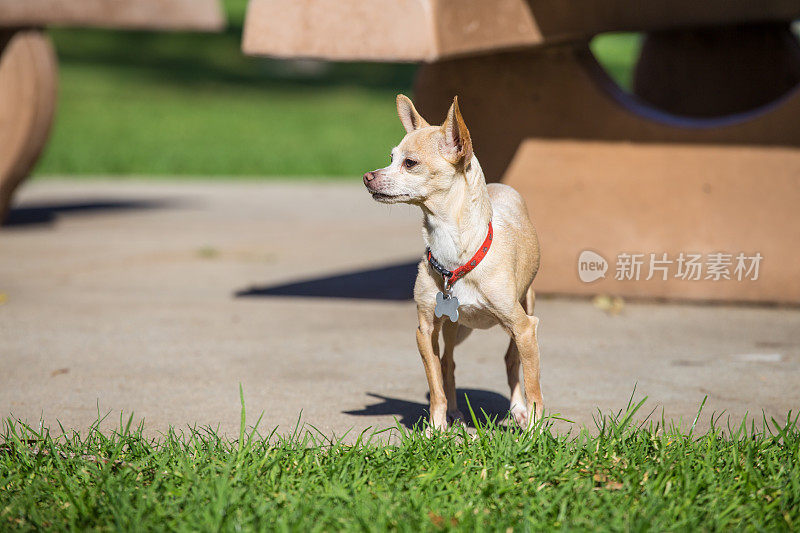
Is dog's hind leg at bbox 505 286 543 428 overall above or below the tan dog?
below

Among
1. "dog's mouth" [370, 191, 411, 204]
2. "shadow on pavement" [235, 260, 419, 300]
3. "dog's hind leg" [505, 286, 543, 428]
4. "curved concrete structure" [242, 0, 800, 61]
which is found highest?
"curved concrete structure" [242, 0, 800, 61]

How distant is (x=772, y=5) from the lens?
21.4 feet

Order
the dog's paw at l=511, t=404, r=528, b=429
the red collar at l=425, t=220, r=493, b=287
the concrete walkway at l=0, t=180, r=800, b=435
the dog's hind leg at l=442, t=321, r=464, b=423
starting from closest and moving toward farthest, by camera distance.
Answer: the red collar at l=425, t=220, r=493, b=287 < the dog's paw at l=511, t=404, r=528, b=429 < the dog's hind leg at l=442, t=321, r=464, b=423 < the concrete walkway at l=0, t=180, r=800, b=435

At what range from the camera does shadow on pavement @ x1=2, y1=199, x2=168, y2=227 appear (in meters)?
11.1

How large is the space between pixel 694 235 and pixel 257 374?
3227 mm

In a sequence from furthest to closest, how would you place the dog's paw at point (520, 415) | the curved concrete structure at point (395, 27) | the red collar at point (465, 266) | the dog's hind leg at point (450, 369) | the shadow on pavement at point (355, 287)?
1. the shadow on pavement at point (355, 287)
2. the curved concrete structure at point (395, 27)
3. the dog's hind leg at point (450, 369)
4. the dog's paw at point (520, 415)
5. the red collar at point (465, 266)

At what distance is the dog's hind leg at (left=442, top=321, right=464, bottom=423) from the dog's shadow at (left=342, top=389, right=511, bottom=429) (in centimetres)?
7

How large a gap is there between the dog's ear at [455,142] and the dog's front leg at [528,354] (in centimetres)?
66

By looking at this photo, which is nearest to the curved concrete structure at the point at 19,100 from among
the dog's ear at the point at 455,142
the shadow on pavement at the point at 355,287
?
the shadow on pavement at the point at 355,287

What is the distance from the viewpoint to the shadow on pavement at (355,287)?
25.1ft

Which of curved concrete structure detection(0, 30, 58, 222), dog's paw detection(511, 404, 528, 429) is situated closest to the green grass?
dog's paw detection(511, 404, 528, 429)

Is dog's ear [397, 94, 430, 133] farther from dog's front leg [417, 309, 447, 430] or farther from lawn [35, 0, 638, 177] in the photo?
lawn [35, 0, 638, 177]

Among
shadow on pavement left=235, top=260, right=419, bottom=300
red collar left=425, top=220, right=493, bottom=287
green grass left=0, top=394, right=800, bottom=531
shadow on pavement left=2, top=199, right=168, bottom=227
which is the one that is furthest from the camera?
shadow on pavement left=2, top=199, right=168, bottom=227

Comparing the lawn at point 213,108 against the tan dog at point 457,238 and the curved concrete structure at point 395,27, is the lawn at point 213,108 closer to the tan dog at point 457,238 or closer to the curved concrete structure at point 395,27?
the curved concrete structure at point 395,27
